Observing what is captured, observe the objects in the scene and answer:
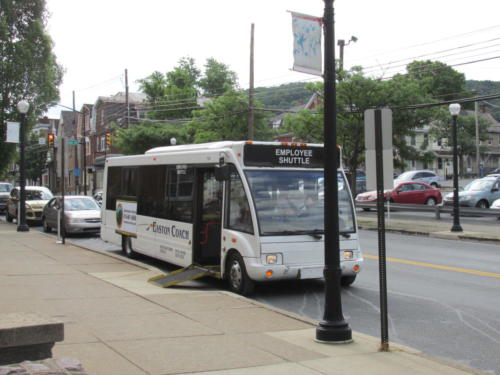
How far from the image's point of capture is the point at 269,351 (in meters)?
6.43

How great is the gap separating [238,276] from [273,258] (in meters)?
0.78

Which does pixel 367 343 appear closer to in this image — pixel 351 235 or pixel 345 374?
pixel 345 374

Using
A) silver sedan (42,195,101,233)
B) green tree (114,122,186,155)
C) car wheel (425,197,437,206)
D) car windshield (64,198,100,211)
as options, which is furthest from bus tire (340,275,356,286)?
green tree (114,122,186,155)

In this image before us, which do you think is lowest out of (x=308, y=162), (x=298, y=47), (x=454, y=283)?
(x=454, y=283)

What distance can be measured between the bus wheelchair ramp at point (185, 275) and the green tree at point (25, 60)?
25061 millimetres

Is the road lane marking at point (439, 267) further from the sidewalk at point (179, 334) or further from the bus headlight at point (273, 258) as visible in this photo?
the sidewalk at point (179, 334)

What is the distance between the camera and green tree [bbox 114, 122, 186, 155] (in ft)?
170

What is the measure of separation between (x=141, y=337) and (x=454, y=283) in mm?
6820

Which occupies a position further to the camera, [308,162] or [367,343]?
[308,162]

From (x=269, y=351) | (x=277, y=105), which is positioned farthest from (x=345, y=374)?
(x=277, y=105)

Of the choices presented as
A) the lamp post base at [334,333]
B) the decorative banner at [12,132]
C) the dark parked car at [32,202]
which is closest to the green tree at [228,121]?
the dark parked car at [32,202]

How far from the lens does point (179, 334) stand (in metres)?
7.09

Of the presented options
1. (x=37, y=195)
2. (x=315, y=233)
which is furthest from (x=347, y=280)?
(x=37, y=195)

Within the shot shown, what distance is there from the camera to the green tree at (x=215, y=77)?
73062 millimetres
